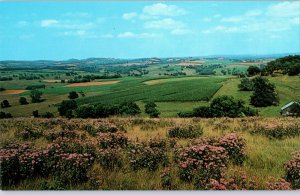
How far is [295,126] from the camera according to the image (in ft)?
33.8

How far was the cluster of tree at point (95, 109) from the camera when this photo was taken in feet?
34.6

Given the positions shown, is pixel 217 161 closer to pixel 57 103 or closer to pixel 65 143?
pixel 65 143

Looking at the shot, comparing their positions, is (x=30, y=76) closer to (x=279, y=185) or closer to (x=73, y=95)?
(x=73, y=95)

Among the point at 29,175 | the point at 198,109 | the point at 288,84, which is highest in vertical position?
the point at 288,84

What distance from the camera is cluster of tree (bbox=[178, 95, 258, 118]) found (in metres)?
11.0

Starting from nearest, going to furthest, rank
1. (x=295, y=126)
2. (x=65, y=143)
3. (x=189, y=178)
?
1. (x=189, y=178)
2. (x=65, y=143)
3. (x=295, y=126)

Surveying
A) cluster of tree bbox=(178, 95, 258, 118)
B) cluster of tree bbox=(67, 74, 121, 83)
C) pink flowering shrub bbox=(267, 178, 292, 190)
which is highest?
cluster of tree bbox=(67, 74, 121, 83)

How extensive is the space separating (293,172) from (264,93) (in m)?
3.38

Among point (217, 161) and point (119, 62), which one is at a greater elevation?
point (119, 62)

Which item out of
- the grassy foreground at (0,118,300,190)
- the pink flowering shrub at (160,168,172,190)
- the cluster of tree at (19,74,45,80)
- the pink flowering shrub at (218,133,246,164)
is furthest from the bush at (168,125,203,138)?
the cluster of tree at (19,74,45,80)

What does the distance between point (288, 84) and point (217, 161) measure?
12.3ft

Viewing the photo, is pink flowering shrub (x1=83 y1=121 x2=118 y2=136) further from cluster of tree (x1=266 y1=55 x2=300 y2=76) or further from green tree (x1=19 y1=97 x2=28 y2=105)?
Result: cluster of tree (x1=266 y1=55 x2=300 y2=76)

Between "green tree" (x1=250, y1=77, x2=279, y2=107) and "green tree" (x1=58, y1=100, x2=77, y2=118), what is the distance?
4750mm

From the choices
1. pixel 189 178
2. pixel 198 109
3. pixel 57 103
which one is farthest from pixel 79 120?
pixel 189 178
